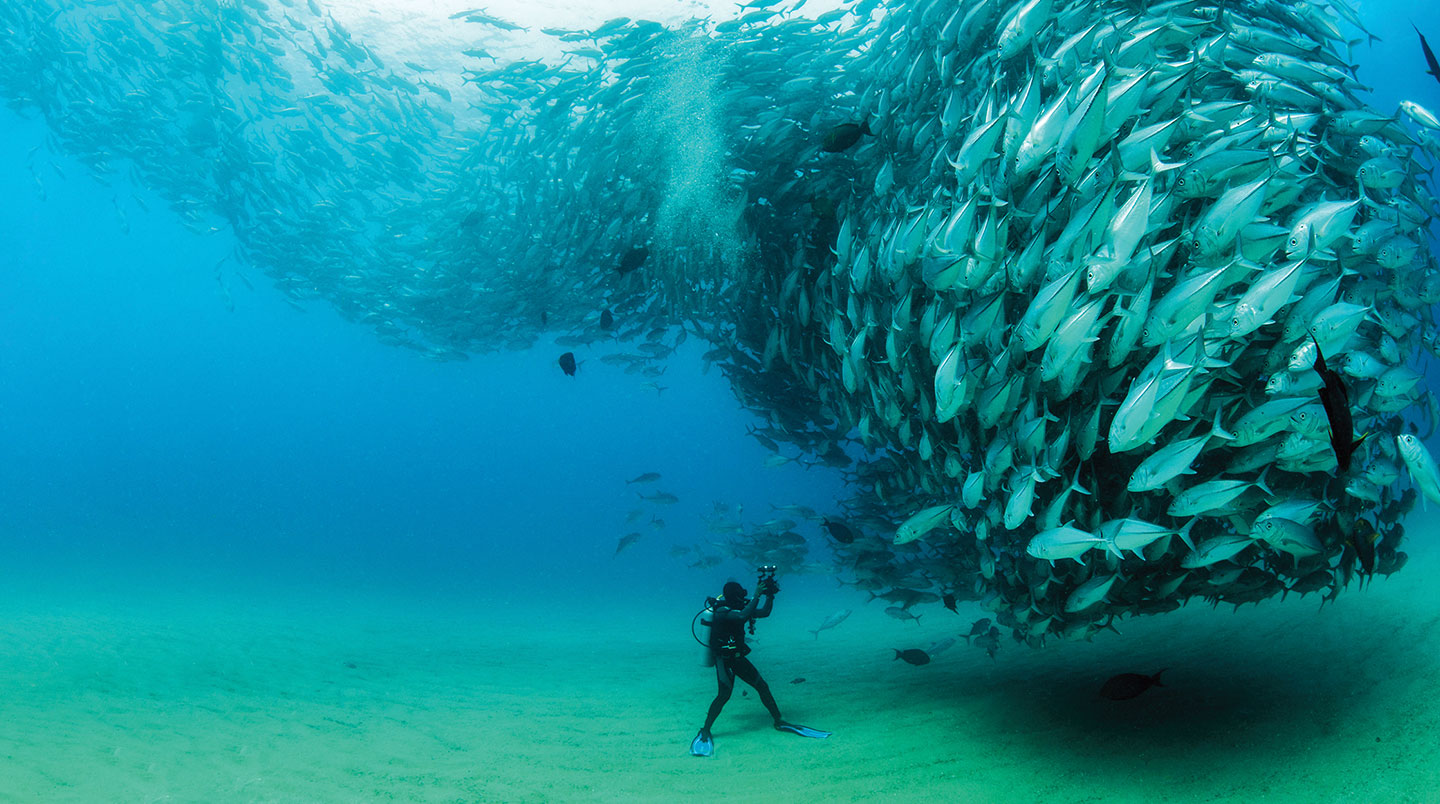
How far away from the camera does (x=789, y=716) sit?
20.8 ft

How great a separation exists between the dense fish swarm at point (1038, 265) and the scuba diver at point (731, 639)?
4.48 ft

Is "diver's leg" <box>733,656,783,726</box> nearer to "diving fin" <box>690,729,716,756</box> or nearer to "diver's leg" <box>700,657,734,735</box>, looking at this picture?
"diver's leg" <box>700,657,734,735</box>

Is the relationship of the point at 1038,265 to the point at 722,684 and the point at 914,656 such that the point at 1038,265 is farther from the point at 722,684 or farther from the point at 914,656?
the point at 914,656

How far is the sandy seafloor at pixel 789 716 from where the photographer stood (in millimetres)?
4012


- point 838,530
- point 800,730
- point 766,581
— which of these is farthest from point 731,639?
point 838,530

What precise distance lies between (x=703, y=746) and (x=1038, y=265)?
15.4ft

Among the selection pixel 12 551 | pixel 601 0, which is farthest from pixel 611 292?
pixel 12 551

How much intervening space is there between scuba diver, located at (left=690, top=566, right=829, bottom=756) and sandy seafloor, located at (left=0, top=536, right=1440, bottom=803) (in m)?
0.27

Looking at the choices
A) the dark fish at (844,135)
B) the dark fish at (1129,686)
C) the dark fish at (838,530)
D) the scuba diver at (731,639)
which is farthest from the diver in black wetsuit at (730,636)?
the dark fish at (844,135)

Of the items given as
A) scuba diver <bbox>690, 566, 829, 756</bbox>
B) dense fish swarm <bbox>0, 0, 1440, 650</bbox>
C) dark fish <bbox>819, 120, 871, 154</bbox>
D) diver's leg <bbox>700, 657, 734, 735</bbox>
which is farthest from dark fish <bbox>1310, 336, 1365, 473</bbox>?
diver's leg <bbox>700, 657, 734, 735</bbox>

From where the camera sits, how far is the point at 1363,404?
3.82 metres

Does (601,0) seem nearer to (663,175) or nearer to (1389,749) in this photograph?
(663,175)

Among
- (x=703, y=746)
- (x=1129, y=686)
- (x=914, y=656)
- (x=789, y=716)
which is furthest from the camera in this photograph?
(x=914, y=656)

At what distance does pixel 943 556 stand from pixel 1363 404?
3.37 metres
